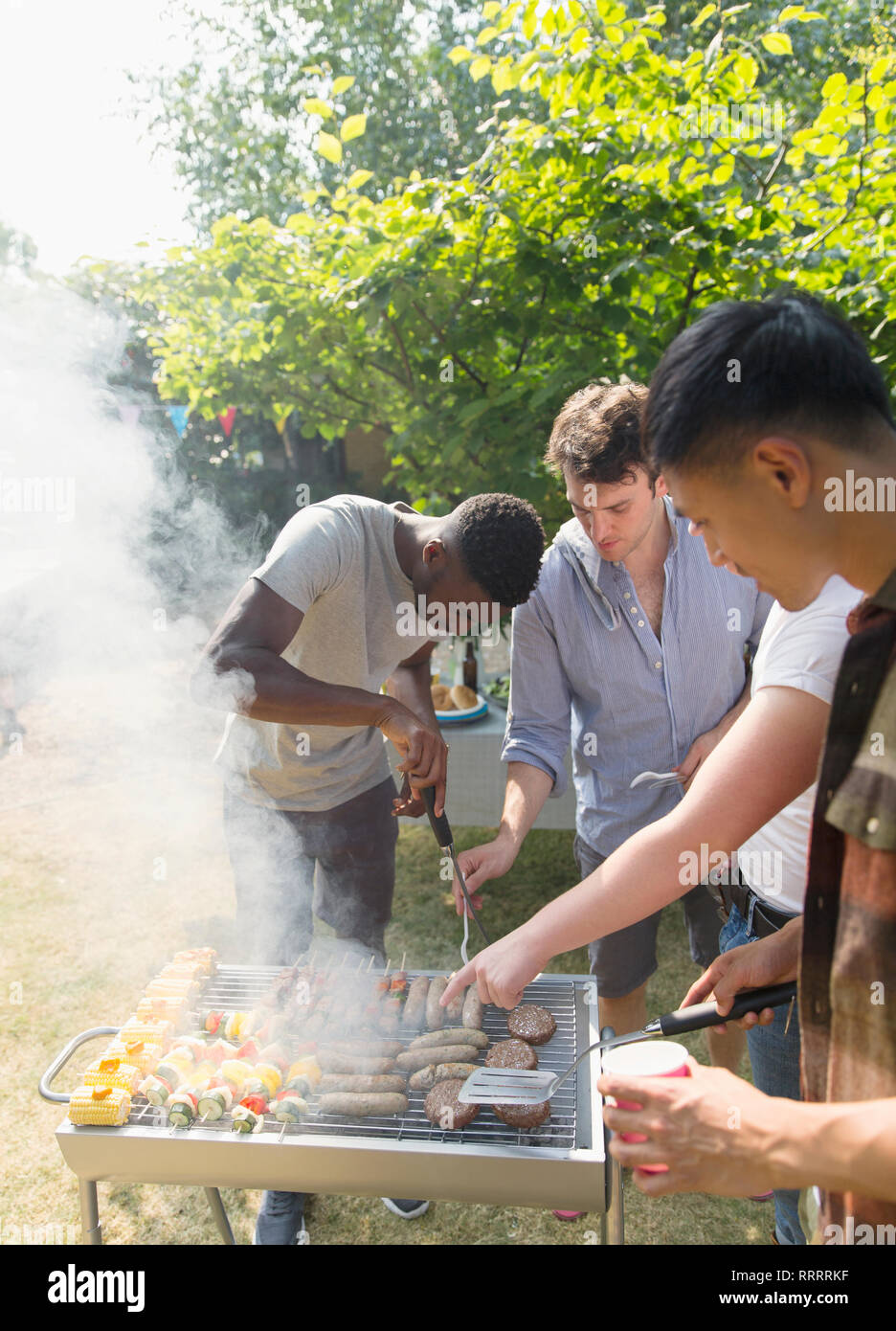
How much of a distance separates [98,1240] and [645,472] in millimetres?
2673

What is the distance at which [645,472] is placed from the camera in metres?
2.59

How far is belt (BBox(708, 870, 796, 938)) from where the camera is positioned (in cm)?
211

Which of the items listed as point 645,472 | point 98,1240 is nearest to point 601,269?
point 645,472

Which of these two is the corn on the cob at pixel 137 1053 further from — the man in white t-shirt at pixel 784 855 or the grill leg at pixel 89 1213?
the man in white t-shirt at pixel 784 855

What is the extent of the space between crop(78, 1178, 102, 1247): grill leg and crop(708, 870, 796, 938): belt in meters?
1.83

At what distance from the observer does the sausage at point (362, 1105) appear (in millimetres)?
1984

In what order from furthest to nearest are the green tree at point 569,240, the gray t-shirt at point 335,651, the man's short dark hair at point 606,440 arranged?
the green tree at point 569,240, the gray t-shirt at point 335,651, the man's short dark hair at point 606,440

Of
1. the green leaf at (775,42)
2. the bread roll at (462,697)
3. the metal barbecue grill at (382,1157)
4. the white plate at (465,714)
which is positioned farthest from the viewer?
the bread roll at (462,697)

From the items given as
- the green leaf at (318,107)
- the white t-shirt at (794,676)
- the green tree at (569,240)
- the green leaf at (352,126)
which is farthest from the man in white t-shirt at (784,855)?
the green leaf at (318,107)

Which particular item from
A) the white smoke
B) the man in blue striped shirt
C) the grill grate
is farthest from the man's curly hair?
the white smoke

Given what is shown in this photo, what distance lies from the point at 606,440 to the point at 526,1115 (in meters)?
1.85

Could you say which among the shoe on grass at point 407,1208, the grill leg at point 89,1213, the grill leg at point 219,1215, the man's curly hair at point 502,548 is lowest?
the shoe on grass at point 407,1208

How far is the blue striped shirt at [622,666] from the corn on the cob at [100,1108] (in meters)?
1.54
